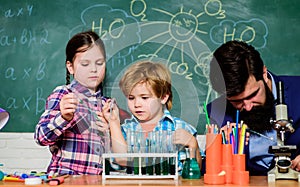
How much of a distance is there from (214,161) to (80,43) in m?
1.25

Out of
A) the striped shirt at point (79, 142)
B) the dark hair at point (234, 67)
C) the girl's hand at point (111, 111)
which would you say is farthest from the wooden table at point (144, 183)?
the dark hair at point (234, 67)

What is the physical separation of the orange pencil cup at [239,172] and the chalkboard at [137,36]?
0.90 m

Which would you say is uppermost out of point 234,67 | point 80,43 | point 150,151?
point 80,43

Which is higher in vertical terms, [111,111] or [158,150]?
[111,111]

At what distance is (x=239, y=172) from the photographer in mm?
1555

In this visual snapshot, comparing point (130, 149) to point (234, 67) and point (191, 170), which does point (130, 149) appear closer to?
point (191, 170)

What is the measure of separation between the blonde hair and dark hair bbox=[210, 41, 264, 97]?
10.1 inches

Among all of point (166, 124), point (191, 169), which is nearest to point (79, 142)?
point (166, 124)

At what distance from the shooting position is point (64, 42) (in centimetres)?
265

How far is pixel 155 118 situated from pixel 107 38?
66 cm

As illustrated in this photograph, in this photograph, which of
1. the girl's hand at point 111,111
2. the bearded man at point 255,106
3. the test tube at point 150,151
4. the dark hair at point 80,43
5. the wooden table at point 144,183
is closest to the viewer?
the wooden table at point 144,183

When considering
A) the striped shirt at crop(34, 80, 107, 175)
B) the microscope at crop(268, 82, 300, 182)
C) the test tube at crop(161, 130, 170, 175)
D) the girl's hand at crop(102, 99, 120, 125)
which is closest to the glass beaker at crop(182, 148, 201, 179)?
the test tube at crop(161, 130, 170, 175)

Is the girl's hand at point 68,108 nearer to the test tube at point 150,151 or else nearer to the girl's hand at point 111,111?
the girl's hand at point 111,111

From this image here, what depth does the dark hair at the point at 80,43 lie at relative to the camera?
2492 mm
